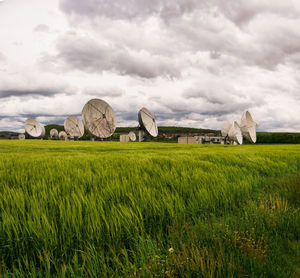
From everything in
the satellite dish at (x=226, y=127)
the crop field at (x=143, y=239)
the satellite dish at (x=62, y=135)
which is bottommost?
the crop field at (x=143, y=239)

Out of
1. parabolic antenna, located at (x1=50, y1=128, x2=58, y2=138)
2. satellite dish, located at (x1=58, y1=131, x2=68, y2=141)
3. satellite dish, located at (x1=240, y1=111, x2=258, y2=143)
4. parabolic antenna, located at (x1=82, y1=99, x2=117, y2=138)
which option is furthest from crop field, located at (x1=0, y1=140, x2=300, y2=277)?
parabolic antenna, located at (x1=50, y1=128, x2=58, y2=138)

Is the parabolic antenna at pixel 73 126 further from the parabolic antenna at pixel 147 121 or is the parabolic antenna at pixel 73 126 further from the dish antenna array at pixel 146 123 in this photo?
the parabolic antenna at pixel 147 121

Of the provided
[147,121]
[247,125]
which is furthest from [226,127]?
[147,121]

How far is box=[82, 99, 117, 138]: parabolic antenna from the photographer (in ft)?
108

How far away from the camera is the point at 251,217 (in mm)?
1986

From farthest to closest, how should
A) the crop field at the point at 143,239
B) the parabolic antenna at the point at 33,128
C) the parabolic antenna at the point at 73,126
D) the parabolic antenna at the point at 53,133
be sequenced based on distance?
the parabolic antenna at the point at 53,133
the parabolic antenna at the point at 33,128
the parabolic antenna at the point at 73,126
the crop field at the point at 143,239

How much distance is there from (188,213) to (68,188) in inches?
68.0

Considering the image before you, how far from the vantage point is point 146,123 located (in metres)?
38.4

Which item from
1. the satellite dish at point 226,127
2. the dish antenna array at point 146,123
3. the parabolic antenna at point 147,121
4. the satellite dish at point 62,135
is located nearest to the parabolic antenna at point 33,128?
the satellite dish at point 62,135

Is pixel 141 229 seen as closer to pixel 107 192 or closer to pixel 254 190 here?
pixel 107 192

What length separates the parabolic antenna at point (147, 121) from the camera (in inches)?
1467

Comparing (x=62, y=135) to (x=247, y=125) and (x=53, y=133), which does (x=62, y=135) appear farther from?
(x=247, y=125)

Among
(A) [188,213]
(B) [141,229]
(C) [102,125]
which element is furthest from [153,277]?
(C) [102,125]

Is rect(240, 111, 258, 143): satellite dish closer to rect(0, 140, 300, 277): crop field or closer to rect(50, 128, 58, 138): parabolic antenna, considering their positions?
rect(0, 140, 300, 277): crop field
